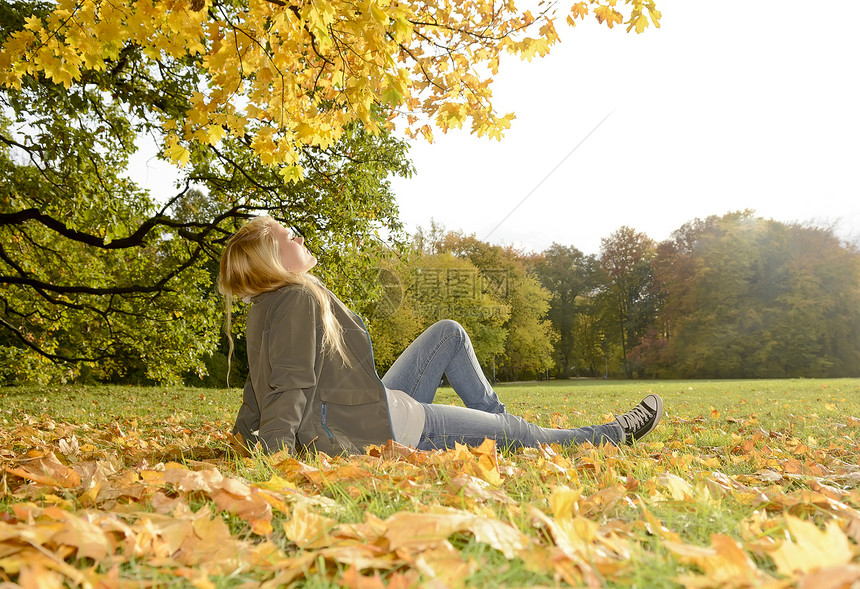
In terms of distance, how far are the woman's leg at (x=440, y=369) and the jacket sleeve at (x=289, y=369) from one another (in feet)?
2.97

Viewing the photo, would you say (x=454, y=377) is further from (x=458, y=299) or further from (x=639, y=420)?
(x=458, y=299)

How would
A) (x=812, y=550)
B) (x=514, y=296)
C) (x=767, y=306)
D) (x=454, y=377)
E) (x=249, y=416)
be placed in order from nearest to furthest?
1. (x=812, y=550)
2. (x=249, y=416)
3. (x=454, y=377)
4. (x=767, y=306)
5. (x=514, y=296)

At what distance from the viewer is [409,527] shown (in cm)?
116

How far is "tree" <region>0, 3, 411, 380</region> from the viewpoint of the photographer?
7.76 meters

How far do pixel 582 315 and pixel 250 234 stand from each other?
40862 mm

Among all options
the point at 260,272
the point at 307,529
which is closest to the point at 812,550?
the point at 307,529

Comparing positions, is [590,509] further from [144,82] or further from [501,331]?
[501,331]

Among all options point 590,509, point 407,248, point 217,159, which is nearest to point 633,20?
point 590,509

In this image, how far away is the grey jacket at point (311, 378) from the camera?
2594 mm

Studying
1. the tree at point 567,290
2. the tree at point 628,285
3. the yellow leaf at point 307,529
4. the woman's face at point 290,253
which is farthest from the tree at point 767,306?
the yellow leaf at point 307,529

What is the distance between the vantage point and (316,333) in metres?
2.71

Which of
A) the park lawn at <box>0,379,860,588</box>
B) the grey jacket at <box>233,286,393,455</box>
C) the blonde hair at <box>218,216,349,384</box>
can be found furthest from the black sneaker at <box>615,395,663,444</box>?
the blonde hair at <box>218,216,349,384</box>

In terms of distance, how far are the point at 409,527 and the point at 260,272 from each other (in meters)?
2.00

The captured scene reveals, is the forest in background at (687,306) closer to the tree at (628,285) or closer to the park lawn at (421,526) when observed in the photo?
the tree at (628,285)
